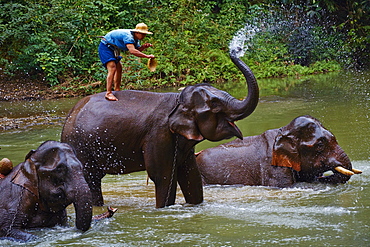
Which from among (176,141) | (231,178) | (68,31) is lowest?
(231,178)

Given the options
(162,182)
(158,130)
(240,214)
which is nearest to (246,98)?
(158,130)

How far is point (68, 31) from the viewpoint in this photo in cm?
2155

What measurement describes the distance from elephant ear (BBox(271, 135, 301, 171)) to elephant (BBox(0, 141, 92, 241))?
137 inches

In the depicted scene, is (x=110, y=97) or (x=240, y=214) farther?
(x=110, y=97)

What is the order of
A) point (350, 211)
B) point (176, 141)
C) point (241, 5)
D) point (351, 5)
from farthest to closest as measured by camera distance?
point (241, 5), point (351, 5), point (176, 141), point (350, 211)

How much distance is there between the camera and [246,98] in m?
6.46

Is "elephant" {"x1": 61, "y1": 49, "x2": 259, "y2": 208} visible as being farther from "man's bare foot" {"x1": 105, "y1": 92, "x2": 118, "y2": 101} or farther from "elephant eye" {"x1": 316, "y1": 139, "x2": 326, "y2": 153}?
"elephant eye" {"x1": 316, "y1": 139, "x2": 326, "y2": 153}

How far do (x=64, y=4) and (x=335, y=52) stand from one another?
36.0ft

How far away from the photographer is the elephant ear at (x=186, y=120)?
6.66m

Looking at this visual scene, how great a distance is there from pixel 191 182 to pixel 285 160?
153 cm

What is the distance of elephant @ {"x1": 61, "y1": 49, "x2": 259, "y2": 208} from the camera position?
21.9 ft

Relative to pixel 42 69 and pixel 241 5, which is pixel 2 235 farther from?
pixel 241 5

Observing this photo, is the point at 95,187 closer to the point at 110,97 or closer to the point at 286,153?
the point at 110,97

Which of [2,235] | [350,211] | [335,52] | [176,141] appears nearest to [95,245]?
[2,235]
